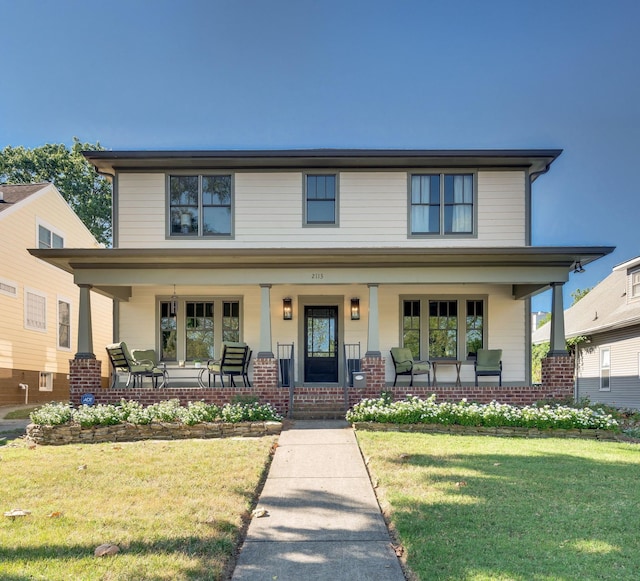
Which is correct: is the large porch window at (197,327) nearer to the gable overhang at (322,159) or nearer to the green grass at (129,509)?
the gable overhang at (322,159)

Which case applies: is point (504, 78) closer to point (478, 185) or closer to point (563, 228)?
point (478, 185)

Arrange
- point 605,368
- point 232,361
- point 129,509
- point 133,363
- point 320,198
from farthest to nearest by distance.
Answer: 1. point 605,368
2. point 320,198
3. point 133,363
4. point 232,361
5. point 129,509

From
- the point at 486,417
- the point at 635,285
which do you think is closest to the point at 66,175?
the point at 486,417

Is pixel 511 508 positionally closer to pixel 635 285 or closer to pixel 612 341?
pixel 635 285

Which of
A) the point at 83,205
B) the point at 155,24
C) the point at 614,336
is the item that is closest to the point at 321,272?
the point at 155,24

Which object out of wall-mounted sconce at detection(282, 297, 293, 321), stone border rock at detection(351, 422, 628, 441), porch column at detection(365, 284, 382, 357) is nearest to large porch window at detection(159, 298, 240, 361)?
wall-mounted sconce at detection(282, 297, 293, 321)

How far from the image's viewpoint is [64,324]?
17000mm

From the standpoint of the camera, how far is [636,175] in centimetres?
3059

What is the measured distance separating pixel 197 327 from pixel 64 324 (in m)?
7.81

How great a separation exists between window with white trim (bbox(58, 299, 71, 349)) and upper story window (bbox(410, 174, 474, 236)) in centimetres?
1235

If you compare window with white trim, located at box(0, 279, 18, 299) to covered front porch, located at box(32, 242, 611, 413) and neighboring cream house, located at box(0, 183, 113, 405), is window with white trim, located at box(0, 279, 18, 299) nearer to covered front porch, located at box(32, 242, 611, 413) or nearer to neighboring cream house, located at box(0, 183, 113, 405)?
neighboring cream house, located at box(0, 183, 113, 405)

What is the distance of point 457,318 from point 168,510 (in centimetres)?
905

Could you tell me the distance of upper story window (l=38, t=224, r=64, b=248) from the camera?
1562cm

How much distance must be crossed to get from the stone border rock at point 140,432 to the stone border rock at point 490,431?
5.65ft
